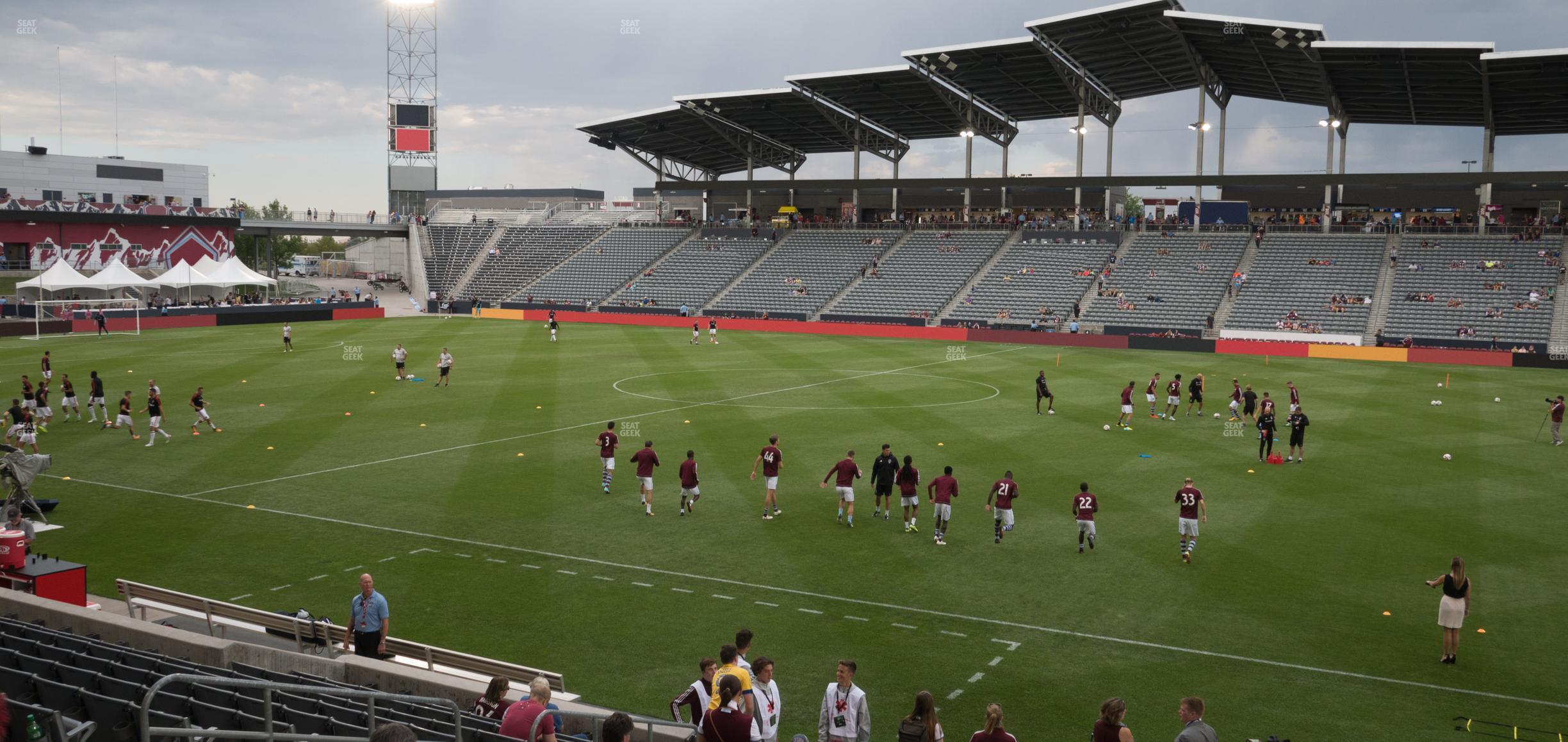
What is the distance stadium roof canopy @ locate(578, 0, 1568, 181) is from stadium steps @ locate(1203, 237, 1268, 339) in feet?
29.5

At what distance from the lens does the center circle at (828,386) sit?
36.7 meters

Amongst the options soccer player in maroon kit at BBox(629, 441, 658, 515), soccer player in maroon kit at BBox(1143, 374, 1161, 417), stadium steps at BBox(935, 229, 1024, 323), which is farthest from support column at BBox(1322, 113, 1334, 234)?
soccer player in maroon kit at BBox(629, 441, 658, 515)

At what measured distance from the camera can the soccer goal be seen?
61250 mm

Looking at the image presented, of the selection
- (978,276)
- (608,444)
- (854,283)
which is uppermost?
(978,276)

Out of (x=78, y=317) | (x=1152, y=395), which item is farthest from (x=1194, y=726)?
(x=78, y=317)

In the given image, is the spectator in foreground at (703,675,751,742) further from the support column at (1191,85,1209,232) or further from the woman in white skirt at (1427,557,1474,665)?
the support column at (1191,85,1209,232)

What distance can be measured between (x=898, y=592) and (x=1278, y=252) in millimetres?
60741

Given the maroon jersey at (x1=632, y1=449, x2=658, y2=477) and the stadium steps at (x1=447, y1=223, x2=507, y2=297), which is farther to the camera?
the stadium steps at (x1=447, y1=223, x2=507, y2=297)

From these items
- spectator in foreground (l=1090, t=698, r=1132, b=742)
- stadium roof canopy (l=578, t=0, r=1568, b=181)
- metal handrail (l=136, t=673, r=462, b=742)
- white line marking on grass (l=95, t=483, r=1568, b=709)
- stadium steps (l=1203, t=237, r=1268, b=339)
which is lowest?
white line marking on grass (l=95, t=483, r=1568, b=709)

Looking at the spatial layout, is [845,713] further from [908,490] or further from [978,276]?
[978,276]

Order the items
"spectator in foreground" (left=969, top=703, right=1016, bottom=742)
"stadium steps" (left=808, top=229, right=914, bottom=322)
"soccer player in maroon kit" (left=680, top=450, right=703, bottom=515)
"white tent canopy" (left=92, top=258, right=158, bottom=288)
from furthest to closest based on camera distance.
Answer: "stadium steps" (left=808, top=229, right=914, bottom=322), "white tent canopy" (left=92, top=258, right=158, bottom=288), "soccer player in maroon kit" (left=680, top=450, right=703, bottom=515), "spectator in foreground" (left=969, top=703, right=1016, bottom=742)

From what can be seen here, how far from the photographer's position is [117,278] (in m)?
65.1

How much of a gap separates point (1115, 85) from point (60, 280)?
2595 inches

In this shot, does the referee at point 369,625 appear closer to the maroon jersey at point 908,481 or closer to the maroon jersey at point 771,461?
the maroon jersey at point 771,461
